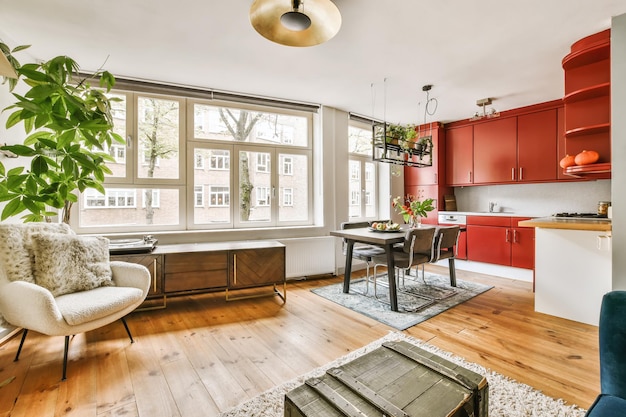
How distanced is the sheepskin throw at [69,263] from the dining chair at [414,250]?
2.60 m

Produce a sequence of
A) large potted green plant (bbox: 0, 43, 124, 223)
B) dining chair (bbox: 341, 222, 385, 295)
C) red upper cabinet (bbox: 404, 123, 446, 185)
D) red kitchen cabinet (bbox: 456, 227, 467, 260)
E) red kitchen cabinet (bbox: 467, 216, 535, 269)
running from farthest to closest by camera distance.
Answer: red upper cabinet (bbox: 404, 123, 446, 185) → red kitchen cabinet (bbox: 456, 227, 467, 260) → red kitchen cabinet (bbox: 467, 216, 535, 269) → dining chair (bbox: 341, 222, 385, 295) → large potted green plant (bbox: 0, 43, 124, 223)

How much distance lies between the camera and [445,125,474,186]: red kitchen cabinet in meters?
4.99

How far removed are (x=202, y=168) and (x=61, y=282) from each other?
78.6 inches

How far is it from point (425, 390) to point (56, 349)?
2.66 metres

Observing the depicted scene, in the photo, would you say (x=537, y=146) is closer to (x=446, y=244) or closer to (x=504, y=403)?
(x=446, y=244)

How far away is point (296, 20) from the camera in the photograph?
1.80 meters

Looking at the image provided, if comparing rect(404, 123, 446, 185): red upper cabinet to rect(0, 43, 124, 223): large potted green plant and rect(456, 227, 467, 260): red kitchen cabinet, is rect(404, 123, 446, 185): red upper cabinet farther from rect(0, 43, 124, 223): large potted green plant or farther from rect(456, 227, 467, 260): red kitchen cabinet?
rect(0, 43, 124, 223): large potted green plant

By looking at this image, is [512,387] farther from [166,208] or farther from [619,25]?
[166,208]

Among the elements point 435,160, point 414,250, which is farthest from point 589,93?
point 435,160

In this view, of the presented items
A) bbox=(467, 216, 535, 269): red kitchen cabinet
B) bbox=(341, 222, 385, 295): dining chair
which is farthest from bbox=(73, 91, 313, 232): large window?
bbox=(467, 216, 535, 269): red kitchen cabinet

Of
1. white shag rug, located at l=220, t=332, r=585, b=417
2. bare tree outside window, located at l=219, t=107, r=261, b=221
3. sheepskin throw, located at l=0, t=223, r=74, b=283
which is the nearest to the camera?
white shag rug, located at l=220, t=332, r=585, b=417

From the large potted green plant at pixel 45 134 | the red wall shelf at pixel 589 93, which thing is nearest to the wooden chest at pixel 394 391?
the large potted green plant at pixel 45 134

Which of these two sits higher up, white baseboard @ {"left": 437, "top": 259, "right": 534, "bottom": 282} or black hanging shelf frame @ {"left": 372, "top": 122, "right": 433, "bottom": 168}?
black hanging shelf frame @ {"left": 372, "top": 122, "right": 433, "bottom": 168}

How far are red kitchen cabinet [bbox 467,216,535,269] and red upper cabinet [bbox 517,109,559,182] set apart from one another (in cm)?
71
